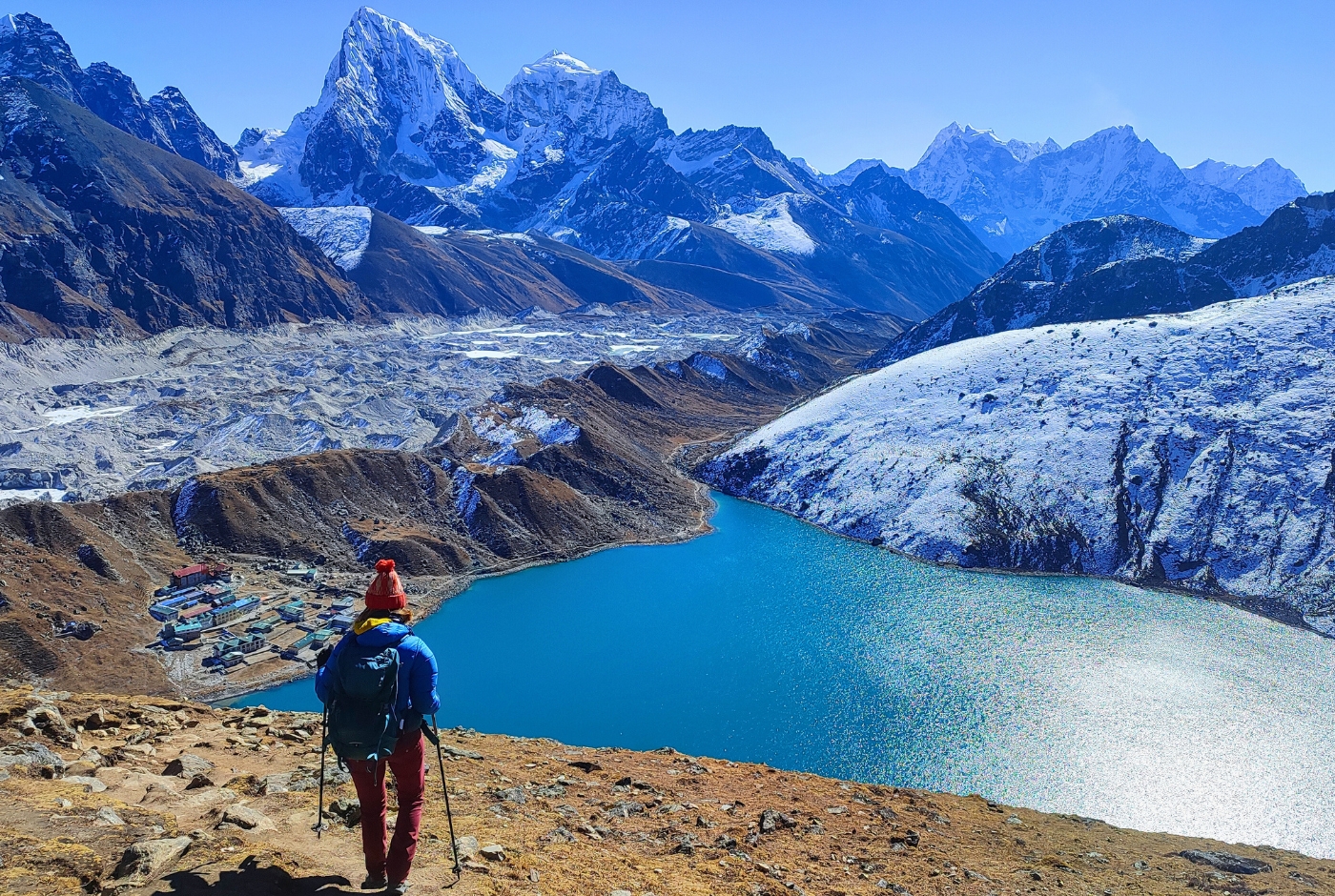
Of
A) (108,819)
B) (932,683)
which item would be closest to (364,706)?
(108,819)

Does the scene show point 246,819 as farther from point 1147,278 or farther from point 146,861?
point 1147,278

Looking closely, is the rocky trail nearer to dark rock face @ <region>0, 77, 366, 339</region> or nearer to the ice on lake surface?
the ice on lake surface

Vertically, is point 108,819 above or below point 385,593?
below

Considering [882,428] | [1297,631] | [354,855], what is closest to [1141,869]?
[354,855]

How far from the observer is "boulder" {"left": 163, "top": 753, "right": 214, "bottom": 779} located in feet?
38.7

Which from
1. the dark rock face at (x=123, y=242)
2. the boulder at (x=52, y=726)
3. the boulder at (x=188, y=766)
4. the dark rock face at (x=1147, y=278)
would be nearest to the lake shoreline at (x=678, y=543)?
the boulder at (x=52, y=726)

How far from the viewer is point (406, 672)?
822 centimetres

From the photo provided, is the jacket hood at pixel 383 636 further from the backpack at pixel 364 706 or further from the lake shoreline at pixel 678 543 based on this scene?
the lake shoreline at pixel 678 543

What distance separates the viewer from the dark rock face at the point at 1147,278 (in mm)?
123031

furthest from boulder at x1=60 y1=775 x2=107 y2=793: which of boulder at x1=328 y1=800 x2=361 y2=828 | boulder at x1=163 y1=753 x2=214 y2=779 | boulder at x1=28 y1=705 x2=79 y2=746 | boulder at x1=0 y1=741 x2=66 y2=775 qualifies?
boulder at x1=328 y1=800 x2=361 y2=828

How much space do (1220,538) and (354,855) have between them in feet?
221

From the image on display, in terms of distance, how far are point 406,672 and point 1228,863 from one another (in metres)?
19.4

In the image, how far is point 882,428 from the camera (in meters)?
80.8

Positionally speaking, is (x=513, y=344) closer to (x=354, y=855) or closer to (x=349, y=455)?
(x=349, y=455)
